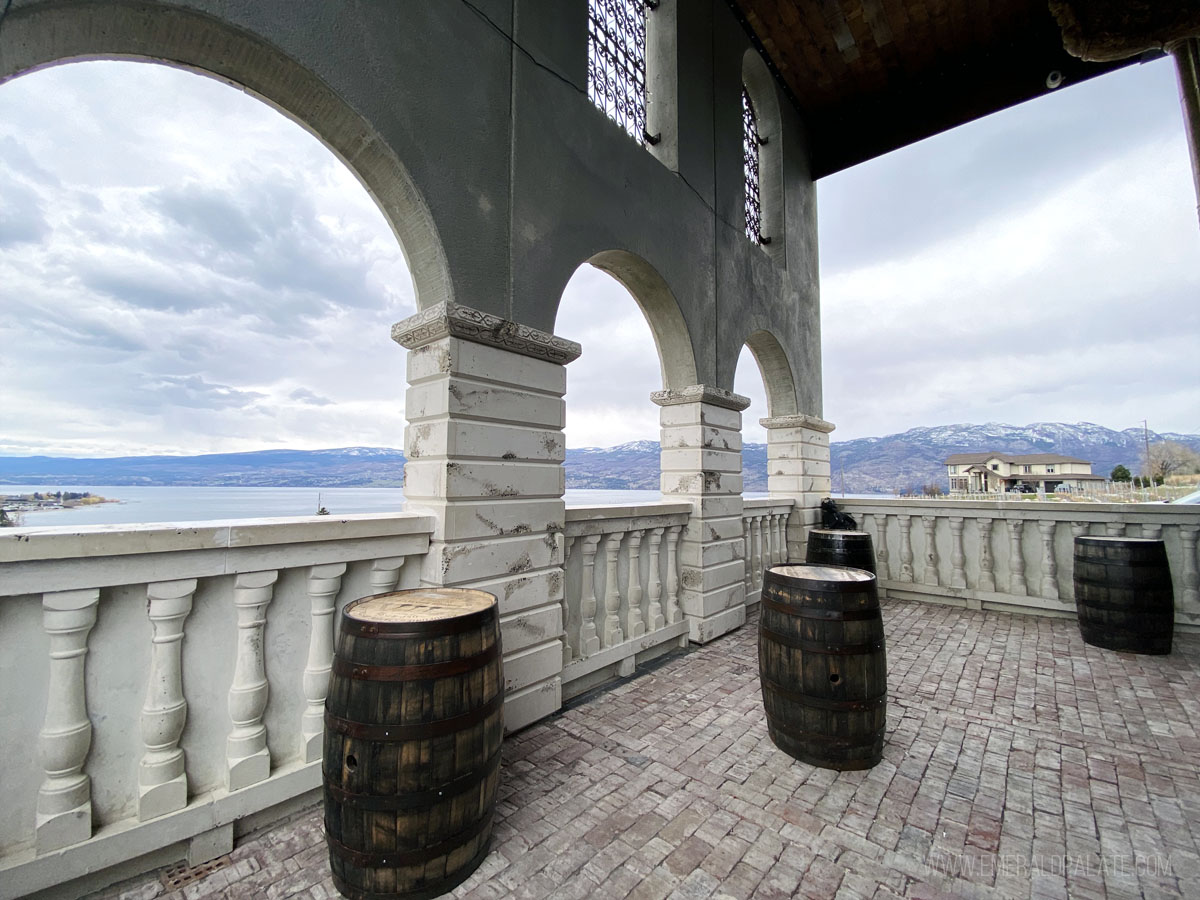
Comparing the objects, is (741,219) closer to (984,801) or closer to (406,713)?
(984,801)

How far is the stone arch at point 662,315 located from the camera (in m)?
4.16

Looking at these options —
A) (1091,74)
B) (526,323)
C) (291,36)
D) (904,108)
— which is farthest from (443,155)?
(1091,74)

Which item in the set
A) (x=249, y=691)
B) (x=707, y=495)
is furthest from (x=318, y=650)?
(x=707, y=495)

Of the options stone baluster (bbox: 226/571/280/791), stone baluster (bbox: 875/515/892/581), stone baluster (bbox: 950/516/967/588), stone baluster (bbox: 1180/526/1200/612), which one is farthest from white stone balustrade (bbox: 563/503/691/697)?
stone baluster (bbox: 1180/526/1200/612)

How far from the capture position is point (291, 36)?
2107mm

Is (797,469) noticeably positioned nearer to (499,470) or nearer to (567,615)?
(567,615)

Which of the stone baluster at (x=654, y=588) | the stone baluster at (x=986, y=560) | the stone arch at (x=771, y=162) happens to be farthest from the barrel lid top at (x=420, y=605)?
the stone arch at (x=771, y=162)

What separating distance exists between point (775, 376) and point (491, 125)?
4.96 meters

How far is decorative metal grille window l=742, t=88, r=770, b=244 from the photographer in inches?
250

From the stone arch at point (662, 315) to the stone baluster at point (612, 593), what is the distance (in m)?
1.79

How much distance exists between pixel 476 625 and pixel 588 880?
1007mm

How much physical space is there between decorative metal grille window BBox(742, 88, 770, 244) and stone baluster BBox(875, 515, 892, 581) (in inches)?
163

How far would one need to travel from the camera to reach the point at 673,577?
4.21m

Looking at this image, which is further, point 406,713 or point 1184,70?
point 1184,70
